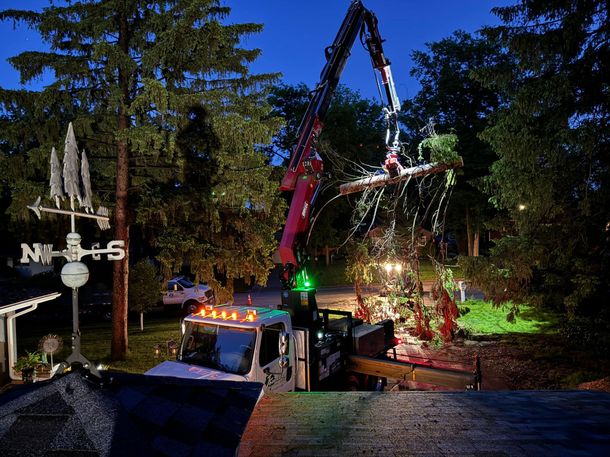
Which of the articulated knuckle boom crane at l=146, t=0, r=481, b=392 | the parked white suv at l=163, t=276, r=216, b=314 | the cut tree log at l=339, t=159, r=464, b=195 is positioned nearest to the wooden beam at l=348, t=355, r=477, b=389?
the articulated knuckle boom crane at l=146, t=0, r=481, b=392

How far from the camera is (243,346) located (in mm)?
5855

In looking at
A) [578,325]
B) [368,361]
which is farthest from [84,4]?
[578,325]

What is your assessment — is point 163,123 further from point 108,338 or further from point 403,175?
point 108,338

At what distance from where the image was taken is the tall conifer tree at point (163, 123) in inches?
413

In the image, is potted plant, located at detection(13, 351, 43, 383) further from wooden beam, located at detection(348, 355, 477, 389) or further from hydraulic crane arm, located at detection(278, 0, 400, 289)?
wooden beam, located at detection(348, 355, 477, 389)

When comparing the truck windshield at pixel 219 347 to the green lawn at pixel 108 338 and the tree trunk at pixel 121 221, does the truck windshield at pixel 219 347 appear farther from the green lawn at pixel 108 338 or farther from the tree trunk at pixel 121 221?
the tree trunk at pixel 121 221

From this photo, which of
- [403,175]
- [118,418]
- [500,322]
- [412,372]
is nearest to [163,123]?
[403,175]

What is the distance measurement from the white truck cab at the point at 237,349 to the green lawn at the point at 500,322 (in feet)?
34.2

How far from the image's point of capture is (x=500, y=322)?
54.3 feet

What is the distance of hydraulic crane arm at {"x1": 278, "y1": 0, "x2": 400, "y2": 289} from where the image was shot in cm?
796

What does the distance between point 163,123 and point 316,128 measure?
483 cm

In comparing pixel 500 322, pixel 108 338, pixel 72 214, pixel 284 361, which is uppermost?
pixel 72 214

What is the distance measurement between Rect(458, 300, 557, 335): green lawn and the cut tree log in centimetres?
659

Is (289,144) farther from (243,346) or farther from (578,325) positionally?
Answer: (243,346)
